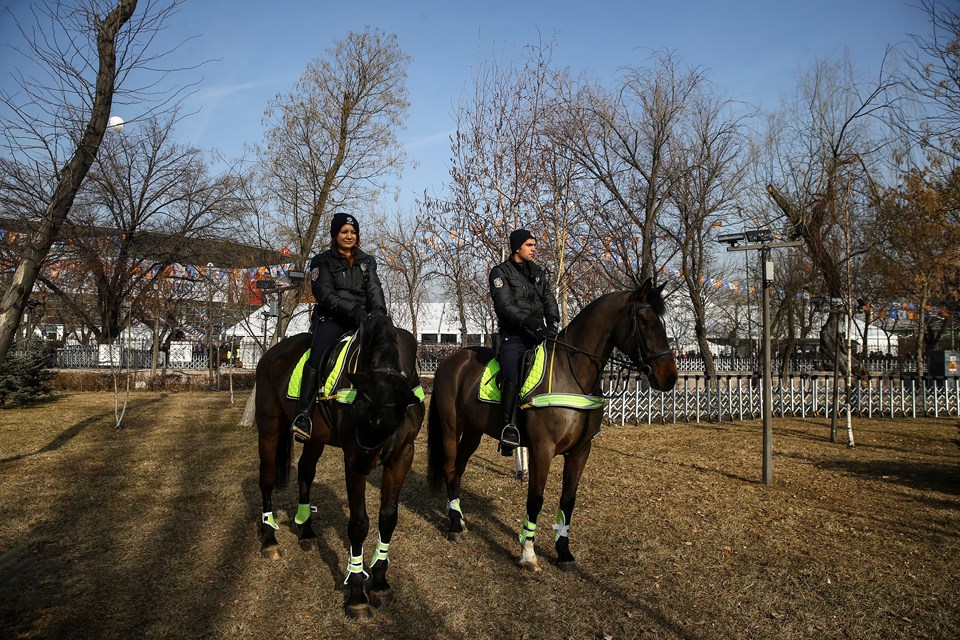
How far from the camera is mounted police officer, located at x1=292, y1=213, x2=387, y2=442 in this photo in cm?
548

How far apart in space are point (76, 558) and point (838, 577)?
279 inches

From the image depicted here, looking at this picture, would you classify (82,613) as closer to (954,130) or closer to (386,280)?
(954,130)

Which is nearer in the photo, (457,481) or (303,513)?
(303,513)

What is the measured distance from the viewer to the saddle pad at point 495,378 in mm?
5801

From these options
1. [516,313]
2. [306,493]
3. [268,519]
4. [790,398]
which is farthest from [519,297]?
[790,398]

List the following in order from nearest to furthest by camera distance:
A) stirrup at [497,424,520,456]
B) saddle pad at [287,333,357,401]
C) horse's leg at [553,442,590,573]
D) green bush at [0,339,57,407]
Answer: saddle pad at [287,333,357,401], horse's leg at [553,442,590,573], stirrup at [497,424,520,456], green bush at [0,339,57,407]

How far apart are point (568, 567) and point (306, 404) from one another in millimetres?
2891

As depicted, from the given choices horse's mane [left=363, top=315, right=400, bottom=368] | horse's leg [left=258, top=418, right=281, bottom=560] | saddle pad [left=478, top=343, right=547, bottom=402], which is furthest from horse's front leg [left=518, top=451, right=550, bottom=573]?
horse's leg [left=258, top=418, right=281, bottom=560]

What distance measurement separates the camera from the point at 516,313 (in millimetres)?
6223

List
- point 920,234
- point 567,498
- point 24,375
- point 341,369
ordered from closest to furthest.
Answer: point 341,369 → point 567,498 → point 920,234 → point 24,375

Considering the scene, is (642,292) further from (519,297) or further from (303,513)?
(303,513)

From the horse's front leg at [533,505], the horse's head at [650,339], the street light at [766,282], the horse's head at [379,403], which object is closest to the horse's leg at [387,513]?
the horse's head at [379,403]

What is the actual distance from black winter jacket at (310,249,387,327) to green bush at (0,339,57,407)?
55.5 feet

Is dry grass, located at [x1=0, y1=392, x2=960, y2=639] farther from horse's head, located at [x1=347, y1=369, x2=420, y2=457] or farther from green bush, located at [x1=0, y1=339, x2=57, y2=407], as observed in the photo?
green bush, located at [x1=0, y1=339, x2=57, y2=407]
